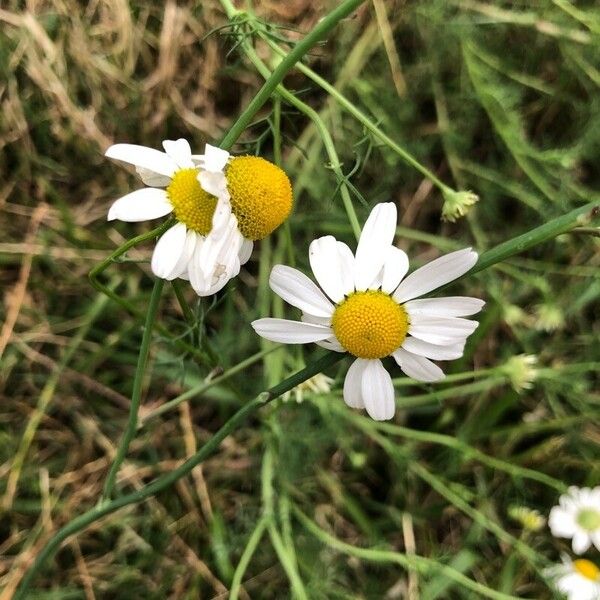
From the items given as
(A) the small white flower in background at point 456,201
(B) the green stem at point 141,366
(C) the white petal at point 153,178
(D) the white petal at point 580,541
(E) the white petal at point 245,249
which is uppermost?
(A) the small white flower in background at point 456,201

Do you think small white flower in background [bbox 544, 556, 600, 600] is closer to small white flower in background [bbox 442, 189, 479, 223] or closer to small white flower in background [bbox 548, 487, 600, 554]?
small white flower in background [bbox 548, 487, 600, 554]

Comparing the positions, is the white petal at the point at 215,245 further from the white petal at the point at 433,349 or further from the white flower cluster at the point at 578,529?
the white flower cluster at the point at 578,529

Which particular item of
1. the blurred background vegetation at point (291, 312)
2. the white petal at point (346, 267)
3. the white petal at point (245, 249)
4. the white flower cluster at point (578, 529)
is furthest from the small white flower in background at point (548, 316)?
the white petal at point (245, 249)

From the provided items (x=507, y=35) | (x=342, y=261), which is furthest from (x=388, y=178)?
(x=342, y=261)

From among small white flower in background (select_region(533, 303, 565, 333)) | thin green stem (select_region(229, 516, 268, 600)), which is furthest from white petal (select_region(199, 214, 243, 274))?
small white flower in background (select_region(533, 303, 565, 333))

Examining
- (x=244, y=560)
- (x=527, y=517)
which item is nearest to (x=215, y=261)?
(x=244, y=560)

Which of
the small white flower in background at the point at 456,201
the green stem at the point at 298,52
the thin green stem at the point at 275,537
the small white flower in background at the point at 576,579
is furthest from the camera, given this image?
the small white flower in background at the point at 576,579
